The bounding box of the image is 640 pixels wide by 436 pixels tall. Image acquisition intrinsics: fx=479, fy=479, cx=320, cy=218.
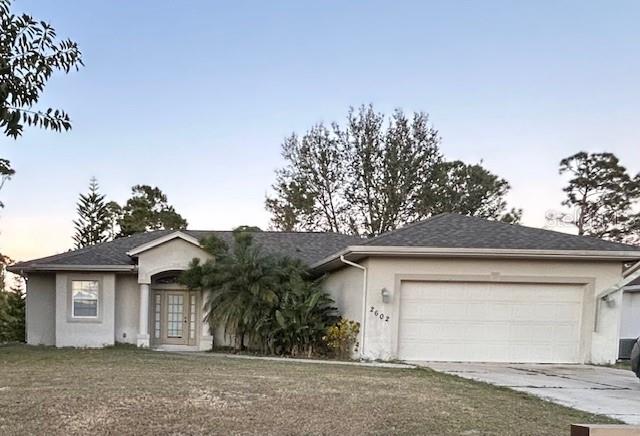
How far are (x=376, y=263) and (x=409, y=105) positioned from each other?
661 inches

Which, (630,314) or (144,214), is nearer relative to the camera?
(630,314)

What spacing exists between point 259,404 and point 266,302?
6953mm

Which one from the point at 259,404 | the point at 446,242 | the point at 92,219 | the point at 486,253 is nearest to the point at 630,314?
the point at 486,253

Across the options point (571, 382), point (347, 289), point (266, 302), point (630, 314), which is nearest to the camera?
point (571, 382)

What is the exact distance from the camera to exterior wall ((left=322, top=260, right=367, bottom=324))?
37.9ft

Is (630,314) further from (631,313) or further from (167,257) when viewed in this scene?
(167,257)

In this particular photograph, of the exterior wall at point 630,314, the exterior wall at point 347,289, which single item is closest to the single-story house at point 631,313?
the exterior wall at point 630,314

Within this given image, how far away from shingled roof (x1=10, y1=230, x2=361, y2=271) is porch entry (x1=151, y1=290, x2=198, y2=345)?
156cm

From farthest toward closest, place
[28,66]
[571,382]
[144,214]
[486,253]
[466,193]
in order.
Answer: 1. [144,214]
2. [466,193]
3. [486,253]
4. [571,382]
5. [28,66]

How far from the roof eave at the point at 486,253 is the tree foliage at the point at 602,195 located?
21.5m

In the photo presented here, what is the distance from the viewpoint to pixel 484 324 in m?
11.1

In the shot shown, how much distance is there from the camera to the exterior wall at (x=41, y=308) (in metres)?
15.1

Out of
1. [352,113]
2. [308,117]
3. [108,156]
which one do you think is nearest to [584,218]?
[352,113]

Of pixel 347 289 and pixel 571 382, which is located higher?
Result: pixel 347 289
